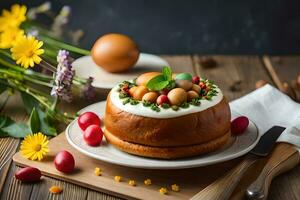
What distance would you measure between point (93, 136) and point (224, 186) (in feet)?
1.27

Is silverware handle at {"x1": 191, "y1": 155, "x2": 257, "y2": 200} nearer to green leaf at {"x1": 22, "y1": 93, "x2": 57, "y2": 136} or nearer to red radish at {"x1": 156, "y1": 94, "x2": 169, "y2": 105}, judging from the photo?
red radish at {"x1": 156, "y1": 94, "x2": 169, "y2": 105}

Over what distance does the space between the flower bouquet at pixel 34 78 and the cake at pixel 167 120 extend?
0.25 metres

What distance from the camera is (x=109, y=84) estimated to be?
207 cm

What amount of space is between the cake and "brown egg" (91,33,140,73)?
609 millimetres

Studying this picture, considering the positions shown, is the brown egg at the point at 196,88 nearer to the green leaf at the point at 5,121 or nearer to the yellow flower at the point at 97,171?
the yellow flower at the point at 97,171

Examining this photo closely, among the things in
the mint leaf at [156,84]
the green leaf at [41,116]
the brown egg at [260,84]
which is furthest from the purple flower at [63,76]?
the brown egg at [260,84]

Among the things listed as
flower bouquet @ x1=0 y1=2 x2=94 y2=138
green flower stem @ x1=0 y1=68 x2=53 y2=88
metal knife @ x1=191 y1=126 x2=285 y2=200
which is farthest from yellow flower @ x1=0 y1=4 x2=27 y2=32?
metal knife @ x1=191 y1=126 x2=285 y2=200

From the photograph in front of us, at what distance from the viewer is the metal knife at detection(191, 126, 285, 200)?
1.34 meters

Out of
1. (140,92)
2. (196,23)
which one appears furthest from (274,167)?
(196,23)

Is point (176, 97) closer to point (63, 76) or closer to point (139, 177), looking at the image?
point (139, 177)

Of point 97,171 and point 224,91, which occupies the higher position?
point 97,171

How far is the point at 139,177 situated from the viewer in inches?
58.5

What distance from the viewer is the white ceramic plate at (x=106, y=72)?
2.15 meters

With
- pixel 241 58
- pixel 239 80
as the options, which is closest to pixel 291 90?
pixel 239 80
